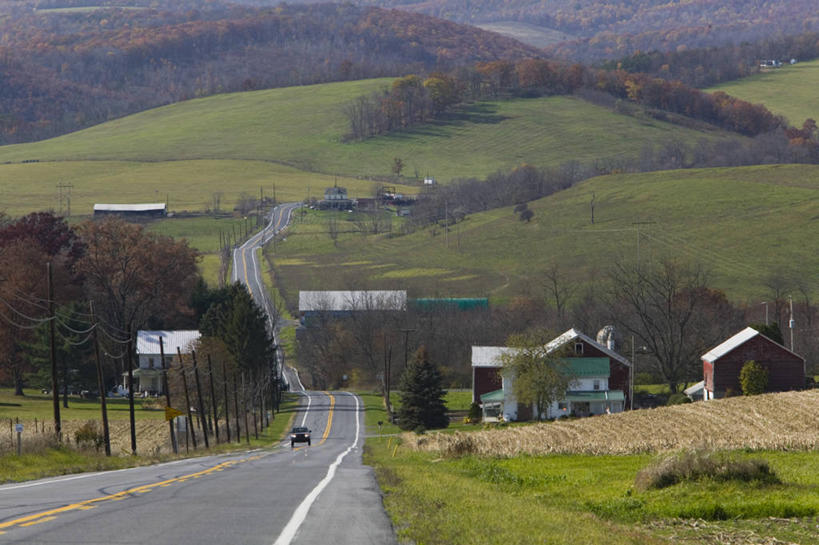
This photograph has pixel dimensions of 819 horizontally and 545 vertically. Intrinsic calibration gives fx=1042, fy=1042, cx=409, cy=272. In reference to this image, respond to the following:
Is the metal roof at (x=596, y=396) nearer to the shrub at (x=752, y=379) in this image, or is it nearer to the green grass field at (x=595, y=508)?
the shrub at (x=752, y=379)

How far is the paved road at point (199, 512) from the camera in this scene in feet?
36.8

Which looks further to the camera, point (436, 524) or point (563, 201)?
point (563, 201)

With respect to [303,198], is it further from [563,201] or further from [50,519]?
[50,519]

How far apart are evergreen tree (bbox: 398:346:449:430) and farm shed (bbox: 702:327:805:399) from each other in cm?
2034

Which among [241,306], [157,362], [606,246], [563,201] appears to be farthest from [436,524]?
[563,201]

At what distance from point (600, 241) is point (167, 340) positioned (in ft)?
188

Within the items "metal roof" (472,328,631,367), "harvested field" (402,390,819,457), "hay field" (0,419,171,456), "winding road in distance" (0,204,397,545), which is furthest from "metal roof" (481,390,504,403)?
"winding road in distance" (0,204,397,545)

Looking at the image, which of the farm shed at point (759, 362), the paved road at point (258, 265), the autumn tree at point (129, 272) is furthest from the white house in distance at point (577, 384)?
the autumn tree at point (129, 272)

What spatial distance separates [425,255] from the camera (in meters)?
144

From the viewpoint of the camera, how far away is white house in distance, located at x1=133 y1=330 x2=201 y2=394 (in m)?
100

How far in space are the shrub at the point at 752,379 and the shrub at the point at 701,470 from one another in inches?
2316

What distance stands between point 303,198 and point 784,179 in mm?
79472

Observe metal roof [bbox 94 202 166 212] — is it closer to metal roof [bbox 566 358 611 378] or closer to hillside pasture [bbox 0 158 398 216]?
hillside pasture [bbox 0 158 398 216]

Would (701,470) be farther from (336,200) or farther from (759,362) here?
(336,200)
